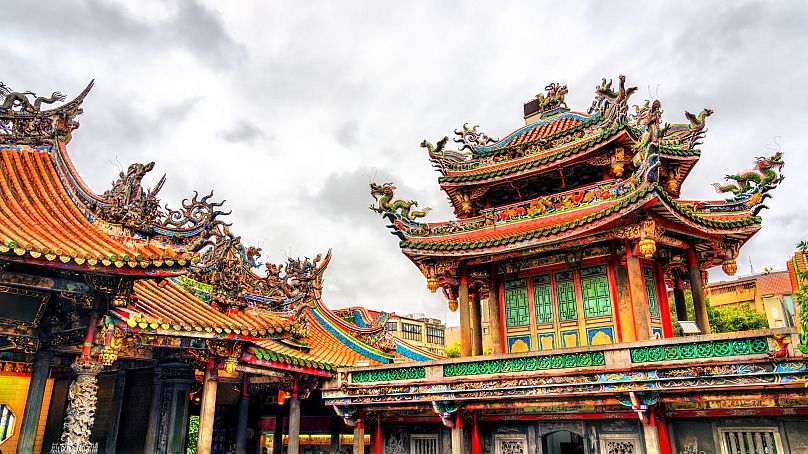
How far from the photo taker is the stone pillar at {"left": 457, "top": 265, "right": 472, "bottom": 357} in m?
15.0

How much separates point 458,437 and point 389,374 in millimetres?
2300

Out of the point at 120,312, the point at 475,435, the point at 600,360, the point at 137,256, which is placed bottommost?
the point at 475,435

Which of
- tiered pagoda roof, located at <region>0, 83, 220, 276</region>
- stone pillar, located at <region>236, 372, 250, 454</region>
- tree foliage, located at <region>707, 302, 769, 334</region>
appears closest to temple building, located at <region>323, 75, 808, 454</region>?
stone pillar, located at <region>236, 372, 250, 454</region>

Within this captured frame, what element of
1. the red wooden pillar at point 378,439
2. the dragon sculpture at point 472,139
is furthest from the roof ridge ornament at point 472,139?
the red wooden pillar at point 378,439

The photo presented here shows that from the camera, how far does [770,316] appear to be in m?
44.6

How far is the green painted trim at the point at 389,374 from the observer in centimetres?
1308

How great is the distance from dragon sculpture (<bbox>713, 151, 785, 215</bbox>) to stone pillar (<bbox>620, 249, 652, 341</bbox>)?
326cm

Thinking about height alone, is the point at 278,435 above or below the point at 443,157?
below

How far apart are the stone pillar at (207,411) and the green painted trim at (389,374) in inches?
163

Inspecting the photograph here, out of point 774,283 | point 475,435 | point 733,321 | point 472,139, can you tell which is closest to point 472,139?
point 472,139

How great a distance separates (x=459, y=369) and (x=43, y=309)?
28.6 feet

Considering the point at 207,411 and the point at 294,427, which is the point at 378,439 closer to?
the point at 294,427

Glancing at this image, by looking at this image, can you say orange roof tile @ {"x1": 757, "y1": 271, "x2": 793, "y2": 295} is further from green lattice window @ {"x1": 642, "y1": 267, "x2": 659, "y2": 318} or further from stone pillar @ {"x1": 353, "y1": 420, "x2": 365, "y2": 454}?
stone pillar @ {"x1": 353, "y1": 420, "x2": 365, "y2": 454}

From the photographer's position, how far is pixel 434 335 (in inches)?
2554
